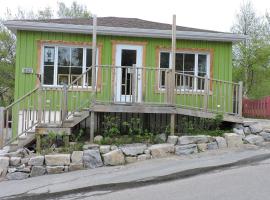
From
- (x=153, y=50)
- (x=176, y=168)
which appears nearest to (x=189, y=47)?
(x=153, y=50)

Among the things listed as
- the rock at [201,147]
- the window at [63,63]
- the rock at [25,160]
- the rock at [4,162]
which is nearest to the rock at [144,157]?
the rock at [201,147]

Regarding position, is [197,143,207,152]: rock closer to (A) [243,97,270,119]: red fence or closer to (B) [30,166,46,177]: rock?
(B) [30,166,46,177]: rock

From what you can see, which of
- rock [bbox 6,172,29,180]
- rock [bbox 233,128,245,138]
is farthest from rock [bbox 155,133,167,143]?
rock [bbox 6,172,29,180]

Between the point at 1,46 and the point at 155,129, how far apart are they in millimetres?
18417

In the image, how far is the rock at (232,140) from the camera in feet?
35.7

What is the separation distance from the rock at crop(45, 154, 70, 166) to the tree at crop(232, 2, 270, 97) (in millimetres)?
19723

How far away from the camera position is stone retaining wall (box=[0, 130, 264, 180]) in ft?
30.6

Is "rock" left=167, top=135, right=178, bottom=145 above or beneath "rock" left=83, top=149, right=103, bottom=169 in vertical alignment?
above

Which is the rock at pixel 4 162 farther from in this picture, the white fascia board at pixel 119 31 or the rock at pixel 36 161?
the white fascia board at pixel 119 31

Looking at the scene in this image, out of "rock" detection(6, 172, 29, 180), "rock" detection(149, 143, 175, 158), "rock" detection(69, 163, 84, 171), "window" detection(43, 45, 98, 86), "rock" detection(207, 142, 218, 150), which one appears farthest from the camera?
"window" detection(43, 45, 98, 86)

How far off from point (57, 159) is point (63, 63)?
14.7 feet

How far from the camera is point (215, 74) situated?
13.7 meters

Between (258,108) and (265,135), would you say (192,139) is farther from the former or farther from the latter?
(258,108)

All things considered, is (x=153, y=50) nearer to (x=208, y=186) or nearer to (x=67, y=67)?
(x=67, y=67)
